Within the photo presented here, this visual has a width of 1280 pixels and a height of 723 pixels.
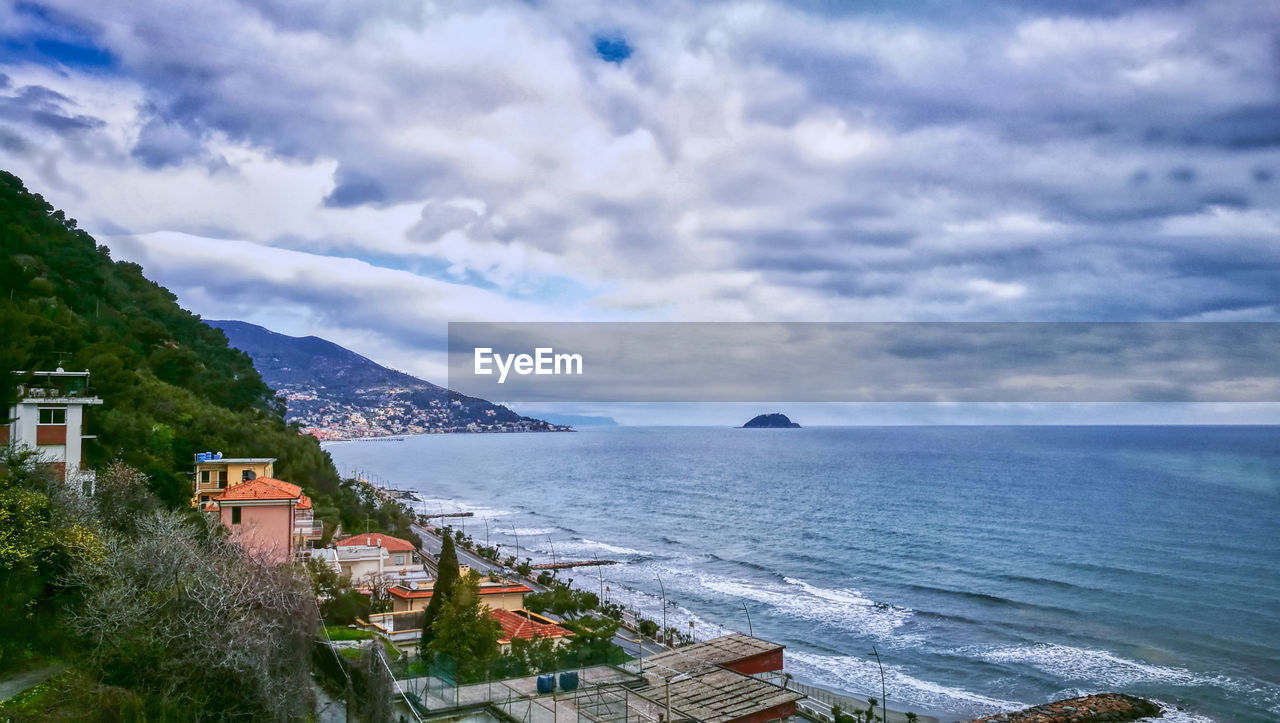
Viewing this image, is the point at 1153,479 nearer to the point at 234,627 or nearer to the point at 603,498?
the point at 603,498

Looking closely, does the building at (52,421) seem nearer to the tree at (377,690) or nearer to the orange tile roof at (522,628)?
the tree at (377,690)

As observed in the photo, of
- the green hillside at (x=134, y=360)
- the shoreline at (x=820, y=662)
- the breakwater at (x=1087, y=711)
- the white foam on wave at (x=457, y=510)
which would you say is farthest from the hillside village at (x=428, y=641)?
the white foam on wave at (x=457, y=510)

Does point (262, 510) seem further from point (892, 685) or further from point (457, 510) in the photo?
point (457, 510)

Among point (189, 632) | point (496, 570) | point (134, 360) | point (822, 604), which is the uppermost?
point (134, 360)

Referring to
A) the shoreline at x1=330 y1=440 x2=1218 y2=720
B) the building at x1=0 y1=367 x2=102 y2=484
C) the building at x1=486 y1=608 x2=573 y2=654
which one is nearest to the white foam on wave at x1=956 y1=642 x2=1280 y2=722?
the shoreline at x1=330 y1=440 x2=1218 y2=720

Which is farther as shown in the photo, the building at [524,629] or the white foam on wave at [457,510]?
the white foam on wave at [457,510]

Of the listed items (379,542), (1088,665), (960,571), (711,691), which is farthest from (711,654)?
(960,571)

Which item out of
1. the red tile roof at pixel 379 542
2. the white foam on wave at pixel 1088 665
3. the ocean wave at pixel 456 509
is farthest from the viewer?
the ocean wave at pixel 456 509
